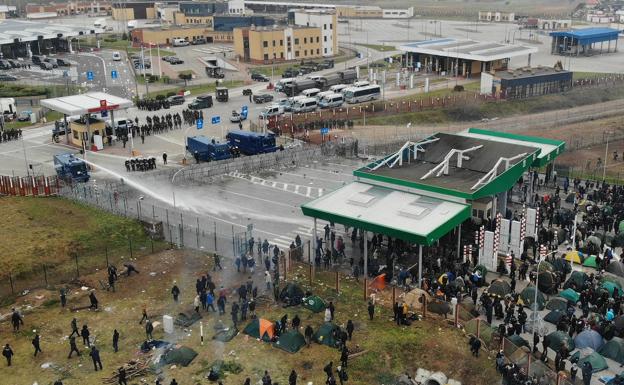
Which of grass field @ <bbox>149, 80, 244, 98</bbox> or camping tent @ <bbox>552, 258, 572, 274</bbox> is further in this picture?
grass field @ <bbox>149, 80, 244, 98</bbox>

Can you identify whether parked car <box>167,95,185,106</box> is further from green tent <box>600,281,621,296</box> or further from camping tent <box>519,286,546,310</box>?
green tent <box>600,281,621,296</box>

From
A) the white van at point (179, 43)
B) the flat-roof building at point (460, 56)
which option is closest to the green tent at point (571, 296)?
the flat-roof building at point (460, 56)

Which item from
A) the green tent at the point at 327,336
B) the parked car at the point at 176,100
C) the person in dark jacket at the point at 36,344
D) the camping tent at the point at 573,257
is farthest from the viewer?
the parked car at the point at 176,100

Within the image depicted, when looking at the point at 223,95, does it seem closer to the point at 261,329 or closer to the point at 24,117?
the point at 24,117

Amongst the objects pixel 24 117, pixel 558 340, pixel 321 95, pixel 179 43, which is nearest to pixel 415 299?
pixel 558 340

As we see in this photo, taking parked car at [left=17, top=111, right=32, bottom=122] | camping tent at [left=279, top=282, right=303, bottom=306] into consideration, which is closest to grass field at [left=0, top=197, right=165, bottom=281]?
camping tent at [left=279, top=282, right=303, bottom=306]

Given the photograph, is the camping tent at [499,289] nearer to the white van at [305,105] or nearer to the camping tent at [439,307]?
the camping tent at [439,307]

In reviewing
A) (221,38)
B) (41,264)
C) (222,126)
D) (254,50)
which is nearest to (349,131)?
(222,126)
